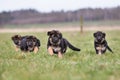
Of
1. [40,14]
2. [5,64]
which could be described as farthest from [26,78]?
[40,14]

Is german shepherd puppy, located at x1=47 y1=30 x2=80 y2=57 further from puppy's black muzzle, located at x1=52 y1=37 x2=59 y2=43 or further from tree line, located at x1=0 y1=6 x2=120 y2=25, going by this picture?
tree line, located at x1=0 y1=6 x2=120 y2=25

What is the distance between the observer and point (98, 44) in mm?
13742

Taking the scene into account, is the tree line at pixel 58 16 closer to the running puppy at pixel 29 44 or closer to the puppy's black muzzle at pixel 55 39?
the running puppy at pixel 29 44

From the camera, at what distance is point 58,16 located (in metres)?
123

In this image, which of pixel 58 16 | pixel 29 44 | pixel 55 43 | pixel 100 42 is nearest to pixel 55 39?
pixel 55 43

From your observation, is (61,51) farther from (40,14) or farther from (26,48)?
(40,14)

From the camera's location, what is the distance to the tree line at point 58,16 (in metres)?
113

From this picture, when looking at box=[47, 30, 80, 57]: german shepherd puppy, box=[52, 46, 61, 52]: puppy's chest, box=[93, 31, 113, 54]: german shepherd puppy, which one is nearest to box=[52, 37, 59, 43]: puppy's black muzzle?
box=[47, 30, 80, 57]: german shepherd puppy

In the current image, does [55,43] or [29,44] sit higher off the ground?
[55,43]

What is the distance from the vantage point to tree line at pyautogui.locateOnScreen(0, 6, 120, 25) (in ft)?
371

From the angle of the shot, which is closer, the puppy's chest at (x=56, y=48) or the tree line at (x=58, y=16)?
the puppy's chest at (x=56, y=48)

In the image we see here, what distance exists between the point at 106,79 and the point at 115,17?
353 ft

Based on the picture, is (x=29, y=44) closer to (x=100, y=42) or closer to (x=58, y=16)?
(x=100, y=42)

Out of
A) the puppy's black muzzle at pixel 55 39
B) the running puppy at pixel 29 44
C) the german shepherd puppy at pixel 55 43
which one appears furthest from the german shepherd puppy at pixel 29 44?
the puppy's black muzzle at pixel 55 39
